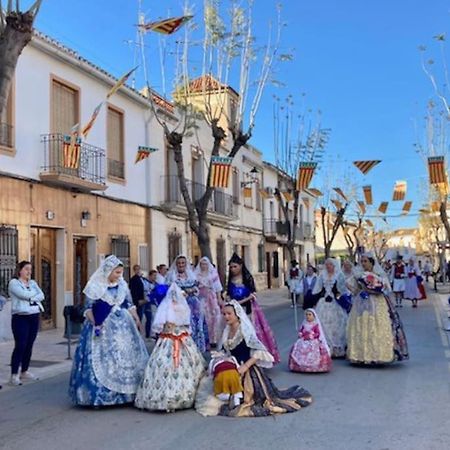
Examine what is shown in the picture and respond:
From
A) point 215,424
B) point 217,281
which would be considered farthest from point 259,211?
point 215,424

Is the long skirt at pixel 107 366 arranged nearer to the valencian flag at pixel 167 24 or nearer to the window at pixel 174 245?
the valencian flag at pixel 167 24

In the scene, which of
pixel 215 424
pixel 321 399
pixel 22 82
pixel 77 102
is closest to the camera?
pixel 215 424

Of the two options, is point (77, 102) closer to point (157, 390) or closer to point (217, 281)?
point (217, 281)

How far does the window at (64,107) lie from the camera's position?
52.5ft

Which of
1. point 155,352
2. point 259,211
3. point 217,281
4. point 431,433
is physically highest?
point 259,211

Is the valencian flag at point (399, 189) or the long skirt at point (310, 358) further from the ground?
the valencian flag at point (399, 189)

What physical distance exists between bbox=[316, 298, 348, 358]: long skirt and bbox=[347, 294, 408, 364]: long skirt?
0.71m

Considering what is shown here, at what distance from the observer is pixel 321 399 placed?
6.91 meters

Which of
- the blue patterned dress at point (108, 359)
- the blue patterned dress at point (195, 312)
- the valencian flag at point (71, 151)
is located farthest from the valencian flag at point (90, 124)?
the blue patterned dress at point (108, 359)

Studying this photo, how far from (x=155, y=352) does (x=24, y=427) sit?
149 cm

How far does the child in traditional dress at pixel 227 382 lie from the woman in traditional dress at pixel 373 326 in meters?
3.12

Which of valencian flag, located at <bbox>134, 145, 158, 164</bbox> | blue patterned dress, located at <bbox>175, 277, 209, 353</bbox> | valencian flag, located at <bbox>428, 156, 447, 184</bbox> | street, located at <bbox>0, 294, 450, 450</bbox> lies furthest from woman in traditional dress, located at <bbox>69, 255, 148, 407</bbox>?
valencian flag, located at <bbox>428, 156, 447, 184</bbox>

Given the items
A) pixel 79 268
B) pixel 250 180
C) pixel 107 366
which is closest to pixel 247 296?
pixel 107 366

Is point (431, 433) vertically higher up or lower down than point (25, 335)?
lower down
